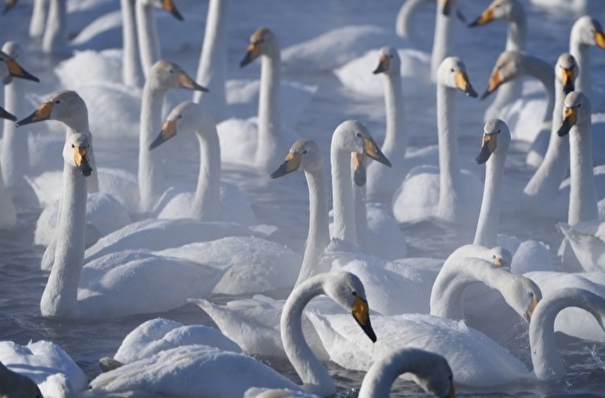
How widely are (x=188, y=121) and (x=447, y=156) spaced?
221 centimetres

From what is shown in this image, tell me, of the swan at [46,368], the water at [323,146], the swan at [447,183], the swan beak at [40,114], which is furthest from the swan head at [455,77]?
the swan at [46,368]

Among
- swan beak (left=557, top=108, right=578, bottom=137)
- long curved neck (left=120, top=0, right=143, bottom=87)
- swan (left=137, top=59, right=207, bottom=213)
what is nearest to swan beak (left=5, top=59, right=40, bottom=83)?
swan (left=137, top=59, right=207, bottom=213)

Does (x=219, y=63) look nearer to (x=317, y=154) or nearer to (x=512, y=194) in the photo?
(x=512, y=194)

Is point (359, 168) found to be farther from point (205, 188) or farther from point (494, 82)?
point (494, 82)

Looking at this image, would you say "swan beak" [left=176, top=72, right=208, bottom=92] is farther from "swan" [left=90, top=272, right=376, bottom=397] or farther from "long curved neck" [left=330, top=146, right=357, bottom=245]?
"swan" [left=90, top=272, right=376, bottom=397]

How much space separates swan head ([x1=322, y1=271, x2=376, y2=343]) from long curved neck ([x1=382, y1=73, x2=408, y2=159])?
18.3 feet

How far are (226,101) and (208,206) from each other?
13.8ft

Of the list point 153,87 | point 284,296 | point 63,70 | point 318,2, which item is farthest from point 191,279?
point 318,2

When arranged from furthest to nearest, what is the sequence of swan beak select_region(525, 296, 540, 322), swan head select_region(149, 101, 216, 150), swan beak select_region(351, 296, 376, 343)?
swan head select_region(149, 101, 216, 150) → swan beak select_region(525, 296, 540, 322) → swan beak select_region(351, 296, 376, 343)

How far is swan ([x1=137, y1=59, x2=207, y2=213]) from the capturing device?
13.2 m

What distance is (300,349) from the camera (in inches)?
350

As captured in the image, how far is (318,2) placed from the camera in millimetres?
24219

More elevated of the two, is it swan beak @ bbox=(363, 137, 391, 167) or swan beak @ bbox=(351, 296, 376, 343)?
swan beak @ bbox=(363, 137, 391, 167)

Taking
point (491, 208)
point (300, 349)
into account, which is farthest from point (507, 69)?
point (300, 349)
